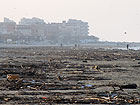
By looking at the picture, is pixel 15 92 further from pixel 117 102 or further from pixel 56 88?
pixel 117 102

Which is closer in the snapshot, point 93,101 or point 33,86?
point 93,101

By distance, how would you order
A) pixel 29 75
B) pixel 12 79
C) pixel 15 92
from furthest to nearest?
pixel 29 75
pixel 12 79
pixel 15 92

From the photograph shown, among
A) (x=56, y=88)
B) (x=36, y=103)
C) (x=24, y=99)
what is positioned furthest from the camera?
(x=56, y=88)

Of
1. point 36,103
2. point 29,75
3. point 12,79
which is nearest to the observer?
point 36,103

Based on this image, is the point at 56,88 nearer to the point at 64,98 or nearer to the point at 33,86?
the point at 33,86

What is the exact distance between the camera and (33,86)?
1490 centimetres

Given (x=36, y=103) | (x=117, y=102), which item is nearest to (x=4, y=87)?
(x=36, y=103)

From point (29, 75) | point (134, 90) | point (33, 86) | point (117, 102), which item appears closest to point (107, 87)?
point (134, 90)

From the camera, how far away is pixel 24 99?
38.6ft

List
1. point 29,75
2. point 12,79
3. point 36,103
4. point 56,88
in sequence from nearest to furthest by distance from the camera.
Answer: point 36,103, point 56,88, point 12,79, point 29,75

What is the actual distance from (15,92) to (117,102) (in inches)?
142

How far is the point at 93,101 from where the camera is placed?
1150 cm

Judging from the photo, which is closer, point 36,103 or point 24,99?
point 36,103

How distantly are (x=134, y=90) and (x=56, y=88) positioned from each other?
2.64 m
